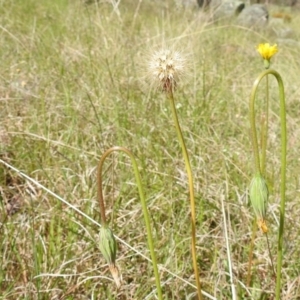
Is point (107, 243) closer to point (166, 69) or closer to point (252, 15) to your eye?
point (166, 69)

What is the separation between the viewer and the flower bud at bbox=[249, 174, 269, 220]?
23.4 inches

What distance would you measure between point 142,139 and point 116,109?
163mm

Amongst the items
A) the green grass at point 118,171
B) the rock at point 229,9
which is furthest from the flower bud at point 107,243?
the rock at point 229,9

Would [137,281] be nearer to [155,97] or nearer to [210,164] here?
[210,164]

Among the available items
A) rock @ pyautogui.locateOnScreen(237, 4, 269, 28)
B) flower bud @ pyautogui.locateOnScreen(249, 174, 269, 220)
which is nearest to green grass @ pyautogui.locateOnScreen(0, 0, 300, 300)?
flower bud @ pyautogui.locateOnScreen(249, 174, 269, 220)

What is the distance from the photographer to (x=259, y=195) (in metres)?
0.59

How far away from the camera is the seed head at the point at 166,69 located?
597 millimetres

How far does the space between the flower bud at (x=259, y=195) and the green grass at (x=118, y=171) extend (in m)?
0.20

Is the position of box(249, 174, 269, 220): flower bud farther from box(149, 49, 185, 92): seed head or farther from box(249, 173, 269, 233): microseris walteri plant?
box(149, 49, 185, 92): seed head

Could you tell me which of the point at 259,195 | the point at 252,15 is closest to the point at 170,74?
the point at 259,195

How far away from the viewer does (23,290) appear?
0.89 metres

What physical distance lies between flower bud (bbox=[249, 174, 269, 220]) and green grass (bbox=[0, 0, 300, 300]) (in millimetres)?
202

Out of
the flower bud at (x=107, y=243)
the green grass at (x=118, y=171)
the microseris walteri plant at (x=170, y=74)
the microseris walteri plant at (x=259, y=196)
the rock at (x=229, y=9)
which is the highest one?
the microseris walteri plant at (x=170, y=74)

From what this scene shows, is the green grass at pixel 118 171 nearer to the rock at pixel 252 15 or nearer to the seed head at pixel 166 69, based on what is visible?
the seed head at pixel 166 69
